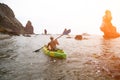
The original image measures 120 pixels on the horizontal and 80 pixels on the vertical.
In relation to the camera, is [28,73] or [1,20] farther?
[1,20]

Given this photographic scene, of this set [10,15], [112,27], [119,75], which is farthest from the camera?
[10,15]

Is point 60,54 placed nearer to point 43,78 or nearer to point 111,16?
point 43,78

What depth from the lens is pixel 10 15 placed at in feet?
357

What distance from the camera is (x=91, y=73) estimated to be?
14688mm

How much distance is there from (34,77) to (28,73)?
1.39 meters

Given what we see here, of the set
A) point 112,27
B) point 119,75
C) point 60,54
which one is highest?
point 112,27

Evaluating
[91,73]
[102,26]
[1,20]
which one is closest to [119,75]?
[91,73]

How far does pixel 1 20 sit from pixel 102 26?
202 feet

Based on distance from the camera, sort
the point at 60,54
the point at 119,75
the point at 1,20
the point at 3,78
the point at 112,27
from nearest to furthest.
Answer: the point at 3,78 → the point at 119,75 → the point at 60,54 → the point at 1,20 → the point at 112,27

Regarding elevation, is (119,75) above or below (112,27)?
below

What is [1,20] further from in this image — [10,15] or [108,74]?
[108,74]

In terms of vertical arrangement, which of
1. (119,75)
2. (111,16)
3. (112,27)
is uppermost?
(111,16)

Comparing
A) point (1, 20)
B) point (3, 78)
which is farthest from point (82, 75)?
point (1, 20)

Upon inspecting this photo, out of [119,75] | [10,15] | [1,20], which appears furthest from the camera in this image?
[10,15]
